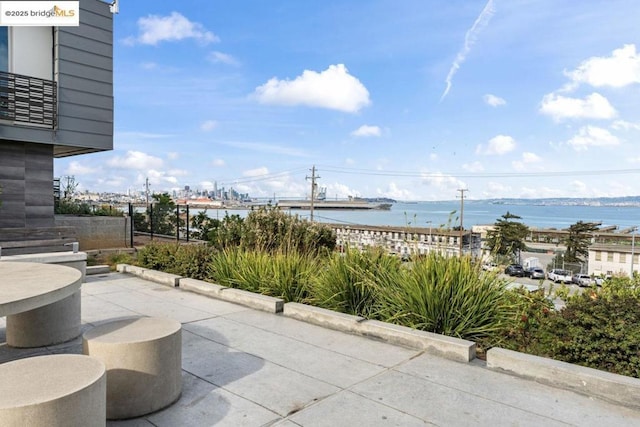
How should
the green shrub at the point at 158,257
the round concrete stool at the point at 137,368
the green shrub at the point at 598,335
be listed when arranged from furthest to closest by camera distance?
the green shrub at the point at 158,257
the green shrub at the point at 598,335
the round concrete stool at the point at 137,368

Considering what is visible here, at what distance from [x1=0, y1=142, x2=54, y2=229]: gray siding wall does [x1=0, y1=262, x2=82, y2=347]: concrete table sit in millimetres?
8067

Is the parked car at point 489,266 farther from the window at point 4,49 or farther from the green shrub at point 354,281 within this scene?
the window at point 4,49

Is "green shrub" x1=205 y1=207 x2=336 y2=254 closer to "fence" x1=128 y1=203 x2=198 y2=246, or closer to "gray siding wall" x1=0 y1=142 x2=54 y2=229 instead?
"gray siding wall" x1=0 y1=142 x2=54 y2=229

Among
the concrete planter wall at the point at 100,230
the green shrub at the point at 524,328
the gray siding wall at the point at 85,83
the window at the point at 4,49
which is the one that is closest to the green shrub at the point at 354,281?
the green shrub at the point at 524,328

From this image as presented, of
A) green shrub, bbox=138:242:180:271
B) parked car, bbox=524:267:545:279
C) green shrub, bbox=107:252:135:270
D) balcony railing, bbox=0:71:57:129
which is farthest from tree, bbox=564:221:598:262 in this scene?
balcony railing, bbox=0:71:57:129

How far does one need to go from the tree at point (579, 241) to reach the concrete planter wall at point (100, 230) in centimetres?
7013

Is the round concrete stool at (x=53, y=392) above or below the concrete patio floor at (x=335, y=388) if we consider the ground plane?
above

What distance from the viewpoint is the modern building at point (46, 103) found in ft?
35.6

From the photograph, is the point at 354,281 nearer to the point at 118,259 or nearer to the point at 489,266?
the point at 489,266

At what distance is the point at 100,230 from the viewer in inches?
552

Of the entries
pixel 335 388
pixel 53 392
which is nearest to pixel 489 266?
pixel 335 388

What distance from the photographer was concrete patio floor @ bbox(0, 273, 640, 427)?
122 inches

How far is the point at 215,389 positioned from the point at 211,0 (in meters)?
11.0

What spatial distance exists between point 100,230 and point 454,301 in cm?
1288
